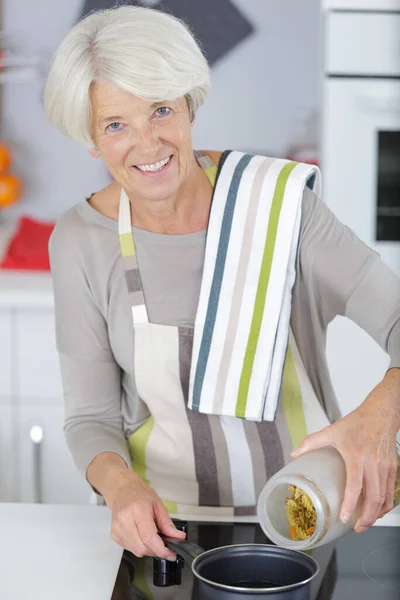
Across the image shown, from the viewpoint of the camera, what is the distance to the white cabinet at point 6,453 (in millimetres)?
2029

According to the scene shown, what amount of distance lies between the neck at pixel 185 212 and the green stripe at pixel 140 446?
253 millimetres

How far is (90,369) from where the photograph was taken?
1.18 metres

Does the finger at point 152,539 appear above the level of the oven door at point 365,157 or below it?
below

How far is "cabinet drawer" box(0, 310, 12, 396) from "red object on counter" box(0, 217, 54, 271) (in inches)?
9.9

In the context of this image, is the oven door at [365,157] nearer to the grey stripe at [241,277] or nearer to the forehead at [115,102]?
the grey stripe at [241,277]

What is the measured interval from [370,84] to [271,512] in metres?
1.44

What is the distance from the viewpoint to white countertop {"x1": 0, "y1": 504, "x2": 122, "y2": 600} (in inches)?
35.6

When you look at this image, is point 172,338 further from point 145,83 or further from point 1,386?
point 1,386

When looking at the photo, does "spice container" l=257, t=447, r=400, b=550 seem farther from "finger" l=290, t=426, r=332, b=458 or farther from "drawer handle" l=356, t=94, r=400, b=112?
"drawer handle" l=356, t=94, r=400, b=112

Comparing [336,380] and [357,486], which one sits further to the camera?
[336,380]

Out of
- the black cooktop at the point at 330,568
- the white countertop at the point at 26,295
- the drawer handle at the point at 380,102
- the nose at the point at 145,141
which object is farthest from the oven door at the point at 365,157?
the black cooktop at the point at 330,568

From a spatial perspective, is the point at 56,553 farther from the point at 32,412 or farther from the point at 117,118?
the point at 32,412

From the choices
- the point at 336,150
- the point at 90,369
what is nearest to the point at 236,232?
the point at 90,369

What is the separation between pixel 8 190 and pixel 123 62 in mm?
1572
